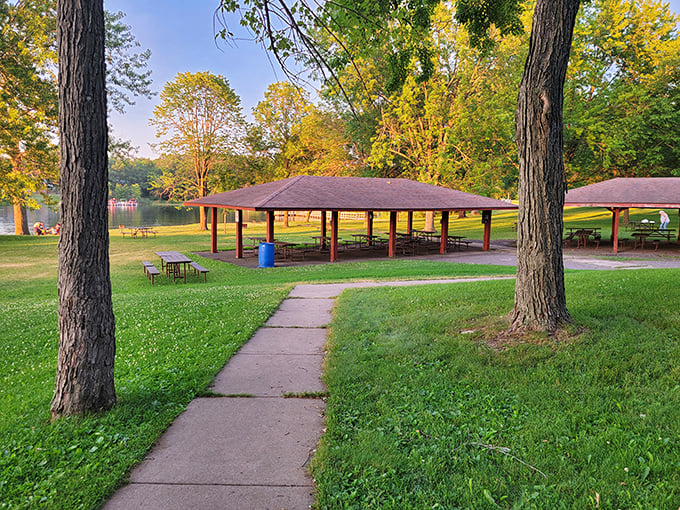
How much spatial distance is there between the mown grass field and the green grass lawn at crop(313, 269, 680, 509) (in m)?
0.02

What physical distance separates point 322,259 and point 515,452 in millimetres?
18902

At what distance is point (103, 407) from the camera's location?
4121mm

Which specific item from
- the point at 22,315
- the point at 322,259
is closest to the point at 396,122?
the point at 322,259

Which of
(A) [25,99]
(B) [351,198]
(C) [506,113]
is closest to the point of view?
(B) [351,198]

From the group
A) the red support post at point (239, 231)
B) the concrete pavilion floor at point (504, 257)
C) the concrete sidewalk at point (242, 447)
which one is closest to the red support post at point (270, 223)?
the concrete pavilion floor at point (504, 257)

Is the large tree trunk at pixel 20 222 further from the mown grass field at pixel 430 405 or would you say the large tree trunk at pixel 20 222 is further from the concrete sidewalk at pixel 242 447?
the concrete sidewalk at pixel 242 447

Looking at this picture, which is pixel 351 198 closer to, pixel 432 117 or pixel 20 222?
pixel 432 117

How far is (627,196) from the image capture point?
2394cm

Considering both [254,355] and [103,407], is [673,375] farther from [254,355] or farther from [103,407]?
[103,407]

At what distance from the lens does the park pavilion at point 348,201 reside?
2022cm

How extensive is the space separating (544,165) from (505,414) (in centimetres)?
318

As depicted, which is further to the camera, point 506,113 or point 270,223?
point 506,113

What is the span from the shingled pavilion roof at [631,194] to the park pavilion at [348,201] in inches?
169

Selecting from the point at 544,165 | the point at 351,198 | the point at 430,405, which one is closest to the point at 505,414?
the point at 430,405
